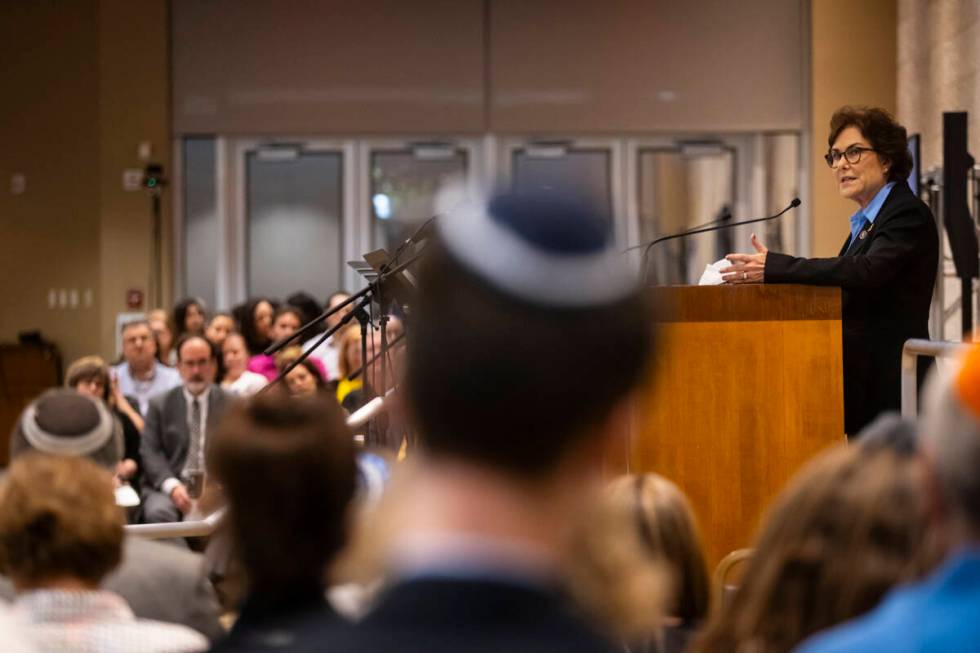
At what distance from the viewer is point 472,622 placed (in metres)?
0.83

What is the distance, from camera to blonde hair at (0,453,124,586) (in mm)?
2066

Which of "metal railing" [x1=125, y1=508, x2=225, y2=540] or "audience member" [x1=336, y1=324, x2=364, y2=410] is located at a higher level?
"audience member" [x1=336, y1=324, x2=364, y2=410]

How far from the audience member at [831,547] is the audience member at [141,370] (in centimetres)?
679

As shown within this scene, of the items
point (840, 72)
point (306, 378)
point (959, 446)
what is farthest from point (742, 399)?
point (840, 72)

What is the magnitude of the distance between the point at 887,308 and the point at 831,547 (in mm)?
2218

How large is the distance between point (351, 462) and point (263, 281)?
10507 millimetres

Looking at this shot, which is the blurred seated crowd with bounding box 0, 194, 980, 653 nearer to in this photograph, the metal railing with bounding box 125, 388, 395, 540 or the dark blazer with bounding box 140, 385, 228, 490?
the metal railing with bounding box 125, 388, 395, 540

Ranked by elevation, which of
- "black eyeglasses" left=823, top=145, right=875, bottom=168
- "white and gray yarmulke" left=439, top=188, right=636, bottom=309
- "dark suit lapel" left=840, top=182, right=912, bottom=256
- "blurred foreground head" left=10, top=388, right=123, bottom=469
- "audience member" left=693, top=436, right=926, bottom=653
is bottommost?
"blurred foreground head" left=10, top=388, right=123, bottom=469

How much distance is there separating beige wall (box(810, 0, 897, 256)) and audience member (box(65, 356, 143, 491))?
5755mm

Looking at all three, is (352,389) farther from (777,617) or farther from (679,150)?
(679,150)

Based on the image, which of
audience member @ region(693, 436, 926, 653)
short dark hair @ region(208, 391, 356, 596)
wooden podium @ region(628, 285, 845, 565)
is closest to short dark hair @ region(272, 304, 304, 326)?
wooden podium @ region(628, 285, 845, 565)

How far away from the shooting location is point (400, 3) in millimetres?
11398

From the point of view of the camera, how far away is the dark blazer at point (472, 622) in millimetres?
823

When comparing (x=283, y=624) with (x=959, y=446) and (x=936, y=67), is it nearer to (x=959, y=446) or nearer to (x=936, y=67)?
(x=959, y=446)
